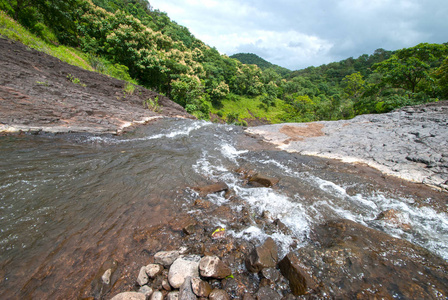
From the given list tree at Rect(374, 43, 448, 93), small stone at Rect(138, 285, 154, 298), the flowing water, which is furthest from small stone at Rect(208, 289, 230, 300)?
tree at Rect(374, 43, 448, 93)

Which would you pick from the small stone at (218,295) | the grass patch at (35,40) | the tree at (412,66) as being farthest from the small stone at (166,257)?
the tree at (412,66)

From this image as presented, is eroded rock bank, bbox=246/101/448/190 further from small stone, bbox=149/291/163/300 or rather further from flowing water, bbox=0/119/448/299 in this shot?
small stone, bbox=149/291/163/300

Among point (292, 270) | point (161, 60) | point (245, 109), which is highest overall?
point (161, 60)

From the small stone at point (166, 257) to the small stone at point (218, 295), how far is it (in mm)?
822

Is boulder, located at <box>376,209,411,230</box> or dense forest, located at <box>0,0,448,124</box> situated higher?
dense forest, located at <box>0,0,448,124</box>

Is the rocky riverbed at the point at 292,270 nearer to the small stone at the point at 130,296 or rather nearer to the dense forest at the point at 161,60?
the small stone at the point at 130,296

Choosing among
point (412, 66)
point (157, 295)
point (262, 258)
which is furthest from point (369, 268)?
point (412, 66)

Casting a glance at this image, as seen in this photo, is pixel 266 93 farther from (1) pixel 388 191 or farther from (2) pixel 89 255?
(2) pixel 89 255

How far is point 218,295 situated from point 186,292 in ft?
1.42

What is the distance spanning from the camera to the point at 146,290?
8.00 feet

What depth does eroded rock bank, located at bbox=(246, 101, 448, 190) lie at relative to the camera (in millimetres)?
6348

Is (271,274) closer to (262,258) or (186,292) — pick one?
(262,258)

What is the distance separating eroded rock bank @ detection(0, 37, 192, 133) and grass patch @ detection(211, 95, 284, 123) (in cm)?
2592

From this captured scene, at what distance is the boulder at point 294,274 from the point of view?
8.23 ft
